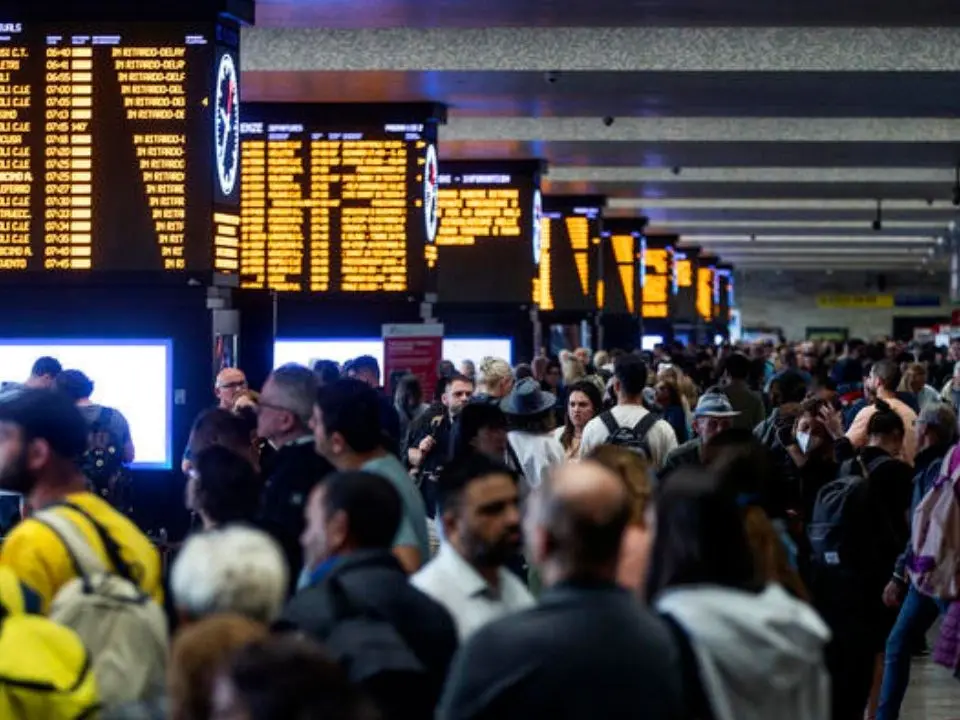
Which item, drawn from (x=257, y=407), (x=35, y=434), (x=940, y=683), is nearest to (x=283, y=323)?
(x=940, y=683)

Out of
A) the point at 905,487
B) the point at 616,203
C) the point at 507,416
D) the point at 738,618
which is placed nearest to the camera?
the point at 738,618

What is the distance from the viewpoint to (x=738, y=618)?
4820mm

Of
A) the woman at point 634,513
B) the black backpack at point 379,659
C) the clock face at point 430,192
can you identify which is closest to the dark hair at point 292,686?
the black backpack at point 379,659

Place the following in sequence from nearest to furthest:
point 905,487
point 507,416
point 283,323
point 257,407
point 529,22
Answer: point 257,407, point 507,416, point 905,487, point 529,22, point 283,323

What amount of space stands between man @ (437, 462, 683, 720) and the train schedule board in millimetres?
40042

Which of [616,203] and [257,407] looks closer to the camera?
[257,407]

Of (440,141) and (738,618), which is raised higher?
(440,141)

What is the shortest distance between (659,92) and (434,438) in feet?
28.9

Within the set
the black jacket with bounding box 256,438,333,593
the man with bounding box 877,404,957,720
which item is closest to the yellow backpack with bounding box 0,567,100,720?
the black jacket with bounding box 256,438,333,593

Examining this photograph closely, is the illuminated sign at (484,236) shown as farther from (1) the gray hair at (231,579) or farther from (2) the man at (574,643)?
(2) the man at (574,643)

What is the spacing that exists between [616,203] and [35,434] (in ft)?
102

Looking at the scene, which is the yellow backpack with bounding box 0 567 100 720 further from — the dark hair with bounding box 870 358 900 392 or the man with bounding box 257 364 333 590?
the dark hair with bounding box 870 358 900 392

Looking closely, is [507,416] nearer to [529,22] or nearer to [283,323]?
[529,22]

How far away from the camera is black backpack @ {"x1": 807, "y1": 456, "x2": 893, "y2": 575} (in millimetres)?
9461
